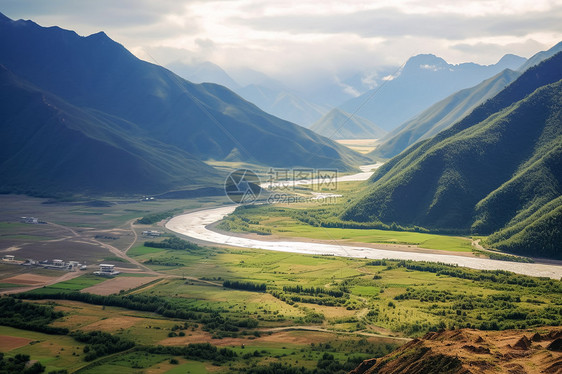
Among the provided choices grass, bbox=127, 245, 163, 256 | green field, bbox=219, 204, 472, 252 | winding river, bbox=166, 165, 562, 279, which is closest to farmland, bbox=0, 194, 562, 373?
grass, bbox=127, 245, 163, 256

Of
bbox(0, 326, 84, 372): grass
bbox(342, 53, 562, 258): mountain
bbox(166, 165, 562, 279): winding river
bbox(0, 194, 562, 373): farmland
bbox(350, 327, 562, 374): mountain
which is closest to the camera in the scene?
bbox(350, 327, 562, 374): mountain

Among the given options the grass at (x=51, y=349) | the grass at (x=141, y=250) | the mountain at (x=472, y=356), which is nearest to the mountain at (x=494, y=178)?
the grass at (x=141, y=250)

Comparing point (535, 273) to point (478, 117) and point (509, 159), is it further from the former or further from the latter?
point (478, 117)

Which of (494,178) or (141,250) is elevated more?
(494,178)

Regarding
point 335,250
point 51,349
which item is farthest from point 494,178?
point 51,349

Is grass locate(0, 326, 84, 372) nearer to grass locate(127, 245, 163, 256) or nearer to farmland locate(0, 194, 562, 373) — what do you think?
farmland locate(0, 194, 562, 373)

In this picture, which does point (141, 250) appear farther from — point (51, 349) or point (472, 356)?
point (472, 356)
